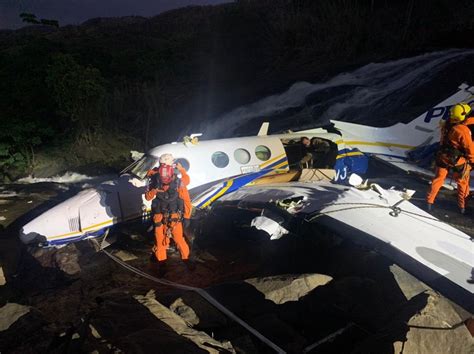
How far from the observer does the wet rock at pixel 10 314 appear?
540 cm

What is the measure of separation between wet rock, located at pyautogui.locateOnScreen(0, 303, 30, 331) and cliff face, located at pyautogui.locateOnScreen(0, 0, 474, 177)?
1456cm

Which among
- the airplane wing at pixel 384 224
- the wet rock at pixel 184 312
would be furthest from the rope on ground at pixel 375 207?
the wet rock at pixel 184 312

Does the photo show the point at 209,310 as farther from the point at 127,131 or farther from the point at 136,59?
the point at 136,59

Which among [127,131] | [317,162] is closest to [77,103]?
[127,131]

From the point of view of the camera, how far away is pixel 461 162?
9586mm

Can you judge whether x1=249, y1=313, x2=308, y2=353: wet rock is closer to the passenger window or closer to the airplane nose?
the passenger window

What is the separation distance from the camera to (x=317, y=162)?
1313 centimetres

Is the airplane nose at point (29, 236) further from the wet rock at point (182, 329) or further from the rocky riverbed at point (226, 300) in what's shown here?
the wet rock at point (182, 329)

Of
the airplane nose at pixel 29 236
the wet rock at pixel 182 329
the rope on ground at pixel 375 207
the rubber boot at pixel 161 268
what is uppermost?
the rope on ground at pixel 375 207

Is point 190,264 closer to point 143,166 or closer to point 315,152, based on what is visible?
point 143,166

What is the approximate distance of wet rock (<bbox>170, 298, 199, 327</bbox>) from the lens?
587 centimetres

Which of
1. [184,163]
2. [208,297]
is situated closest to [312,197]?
[184,163]

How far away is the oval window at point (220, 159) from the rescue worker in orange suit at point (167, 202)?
2.19m

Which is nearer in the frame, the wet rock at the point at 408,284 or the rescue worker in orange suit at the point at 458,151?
the wet rock at the point at 408,284
